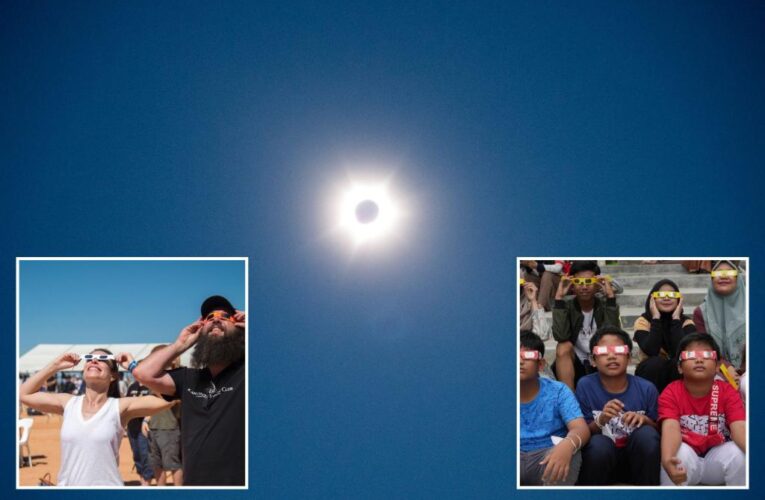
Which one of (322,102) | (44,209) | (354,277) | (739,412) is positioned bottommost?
(739,412)

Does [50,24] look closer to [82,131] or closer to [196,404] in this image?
[82,131]

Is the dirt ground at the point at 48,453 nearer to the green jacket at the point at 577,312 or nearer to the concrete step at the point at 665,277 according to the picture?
the green jacket at the point at 577,312

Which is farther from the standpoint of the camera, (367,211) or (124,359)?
Result: (367,211)

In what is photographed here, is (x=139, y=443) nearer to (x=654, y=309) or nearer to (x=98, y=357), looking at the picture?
(x=98, y=357)

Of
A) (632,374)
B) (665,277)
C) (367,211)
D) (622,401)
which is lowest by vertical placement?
(622,401)

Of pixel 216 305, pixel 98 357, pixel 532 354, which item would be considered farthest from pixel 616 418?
pixel 98 357

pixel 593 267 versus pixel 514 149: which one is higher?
pixel 514 149

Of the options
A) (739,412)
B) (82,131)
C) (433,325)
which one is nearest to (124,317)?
(82,131)

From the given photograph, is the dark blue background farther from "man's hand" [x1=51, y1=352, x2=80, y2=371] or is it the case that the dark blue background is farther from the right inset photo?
"man's hand" [x1=51, y1=352, x2=80, y2=371]
